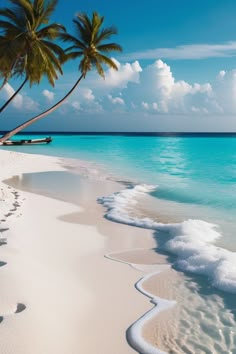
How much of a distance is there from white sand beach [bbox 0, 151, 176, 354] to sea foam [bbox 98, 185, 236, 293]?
0.51 m

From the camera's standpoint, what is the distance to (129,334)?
4.24 m

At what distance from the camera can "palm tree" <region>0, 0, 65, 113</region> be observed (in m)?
15.3

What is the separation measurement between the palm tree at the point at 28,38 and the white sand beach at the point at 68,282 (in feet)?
26.6

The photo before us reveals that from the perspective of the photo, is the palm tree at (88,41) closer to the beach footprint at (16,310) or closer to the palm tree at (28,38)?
the palm tree at (28,38)

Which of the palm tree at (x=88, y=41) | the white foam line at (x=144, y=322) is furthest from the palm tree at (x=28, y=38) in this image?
the white foam line at (x=144, y=322)

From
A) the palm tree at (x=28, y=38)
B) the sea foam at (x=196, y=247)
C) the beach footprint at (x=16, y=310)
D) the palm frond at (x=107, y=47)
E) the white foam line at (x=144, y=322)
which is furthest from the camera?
the palm frond at (x=107, y=47)

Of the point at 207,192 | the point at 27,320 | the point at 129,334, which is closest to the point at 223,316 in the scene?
the point at 129,334

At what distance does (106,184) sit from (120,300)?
13.0 metres

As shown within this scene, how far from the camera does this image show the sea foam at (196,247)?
6.00 meters

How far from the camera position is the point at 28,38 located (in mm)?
15438

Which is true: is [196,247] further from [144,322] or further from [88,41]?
[88,41]

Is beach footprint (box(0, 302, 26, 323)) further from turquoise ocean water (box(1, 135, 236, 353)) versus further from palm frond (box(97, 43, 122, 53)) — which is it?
palm frond (box(97, 43, 122, 53))

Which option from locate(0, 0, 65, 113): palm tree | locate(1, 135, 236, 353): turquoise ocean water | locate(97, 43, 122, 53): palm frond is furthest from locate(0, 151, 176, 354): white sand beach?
locate(97, 43, 122, 53): palm frond

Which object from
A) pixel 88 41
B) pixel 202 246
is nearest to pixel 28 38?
pixel 88 41
